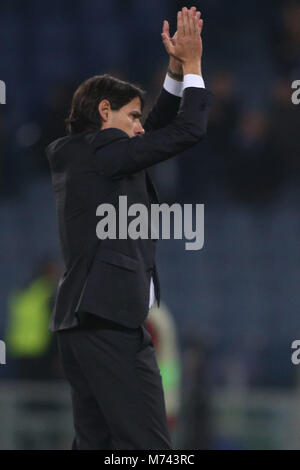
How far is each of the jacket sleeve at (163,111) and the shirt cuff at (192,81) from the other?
28cm

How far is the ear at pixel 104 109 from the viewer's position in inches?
135

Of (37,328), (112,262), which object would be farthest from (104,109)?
(37,328)

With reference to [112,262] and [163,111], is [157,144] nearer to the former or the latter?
[112,262]

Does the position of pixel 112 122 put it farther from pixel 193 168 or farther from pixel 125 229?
pixel 193 168

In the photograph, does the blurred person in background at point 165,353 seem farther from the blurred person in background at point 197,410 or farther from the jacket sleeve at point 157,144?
the jacket sleeve at point 157,144

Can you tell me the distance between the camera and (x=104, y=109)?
345 cm

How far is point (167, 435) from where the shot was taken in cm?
332

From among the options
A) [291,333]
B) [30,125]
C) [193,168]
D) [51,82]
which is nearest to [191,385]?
[291,333]

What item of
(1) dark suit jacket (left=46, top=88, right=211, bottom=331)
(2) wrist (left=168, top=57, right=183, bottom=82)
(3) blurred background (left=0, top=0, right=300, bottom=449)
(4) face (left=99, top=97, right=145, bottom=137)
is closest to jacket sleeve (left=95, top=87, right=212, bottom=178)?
(1) dark suit jacket (left=46, top=88, right=211, bottom=331)

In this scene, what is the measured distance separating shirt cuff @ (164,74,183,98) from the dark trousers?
85cm

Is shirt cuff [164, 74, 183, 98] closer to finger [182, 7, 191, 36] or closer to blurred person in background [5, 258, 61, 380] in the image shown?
finger [182, 7, 191, 36]

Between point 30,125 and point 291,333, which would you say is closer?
point 291,333

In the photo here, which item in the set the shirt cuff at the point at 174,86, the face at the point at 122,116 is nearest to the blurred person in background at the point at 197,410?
the shirt cuff at the point at 174,86

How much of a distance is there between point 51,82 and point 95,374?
643 cm
